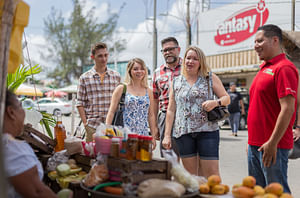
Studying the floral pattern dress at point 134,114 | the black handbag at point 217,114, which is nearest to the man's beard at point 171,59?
the floral pattern dress at point 134,114

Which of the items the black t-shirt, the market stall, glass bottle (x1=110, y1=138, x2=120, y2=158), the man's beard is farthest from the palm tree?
the black t-shirt

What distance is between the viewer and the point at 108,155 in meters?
2.64

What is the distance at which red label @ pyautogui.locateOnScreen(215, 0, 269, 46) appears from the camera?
22438 millimetres

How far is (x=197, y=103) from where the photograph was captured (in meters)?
3.79

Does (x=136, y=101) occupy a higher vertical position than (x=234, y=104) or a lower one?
higher

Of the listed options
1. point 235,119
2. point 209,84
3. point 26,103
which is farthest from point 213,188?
point 235,119

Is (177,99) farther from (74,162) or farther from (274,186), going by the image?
(274,186)

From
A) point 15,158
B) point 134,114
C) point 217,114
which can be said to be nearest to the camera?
point 15,158

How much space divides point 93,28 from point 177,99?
4454 cm

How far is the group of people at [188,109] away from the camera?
7.63ft

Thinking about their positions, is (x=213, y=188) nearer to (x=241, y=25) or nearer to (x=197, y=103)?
(x=197, y=103)

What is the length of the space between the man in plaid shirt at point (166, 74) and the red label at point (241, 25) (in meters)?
18.9

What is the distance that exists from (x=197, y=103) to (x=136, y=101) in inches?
36.0

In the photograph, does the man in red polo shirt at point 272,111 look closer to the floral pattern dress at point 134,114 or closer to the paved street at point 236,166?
the floral pattern dress at point 134,114
